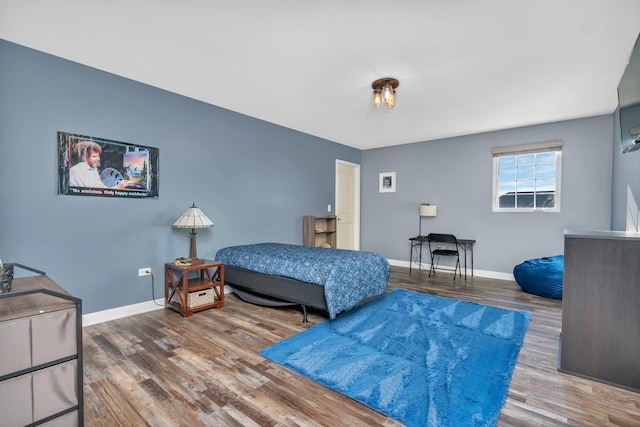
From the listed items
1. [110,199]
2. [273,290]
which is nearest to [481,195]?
[273,290]

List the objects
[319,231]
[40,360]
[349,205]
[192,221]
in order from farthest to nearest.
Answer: [349,205], [319,231], [192,221], [40,360]

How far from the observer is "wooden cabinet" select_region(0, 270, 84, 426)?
3.66ft

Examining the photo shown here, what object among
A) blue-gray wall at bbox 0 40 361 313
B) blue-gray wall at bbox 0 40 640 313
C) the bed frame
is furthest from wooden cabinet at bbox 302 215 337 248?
the bed frame

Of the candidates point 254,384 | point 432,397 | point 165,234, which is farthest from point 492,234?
point 165,234

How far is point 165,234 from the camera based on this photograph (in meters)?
3.37

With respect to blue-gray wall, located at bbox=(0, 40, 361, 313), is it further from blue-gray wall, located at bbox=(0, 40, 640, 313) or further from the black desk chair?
the black desk chair

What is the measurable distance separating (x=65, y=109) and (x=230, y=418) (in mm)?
3001

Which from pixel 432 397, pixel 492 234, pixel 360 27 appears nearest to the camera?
pixel 432 397

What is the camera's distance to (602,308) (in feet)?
6.34

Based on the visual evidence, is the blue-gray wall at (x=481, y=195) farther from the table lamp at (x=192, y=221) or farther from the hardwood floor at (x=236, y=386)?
the table lamp at (x=192, y=221)

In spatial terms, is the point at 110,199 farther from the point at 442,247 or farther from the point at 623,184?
the point at 623,184

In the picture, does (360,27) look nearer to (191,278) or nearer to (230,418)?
(230,418)

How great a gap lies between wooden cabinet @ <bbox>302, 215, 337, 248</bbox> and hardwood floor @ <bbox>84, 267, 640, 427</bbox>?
7.75ft

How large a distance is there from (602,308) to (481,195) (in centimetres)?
335
